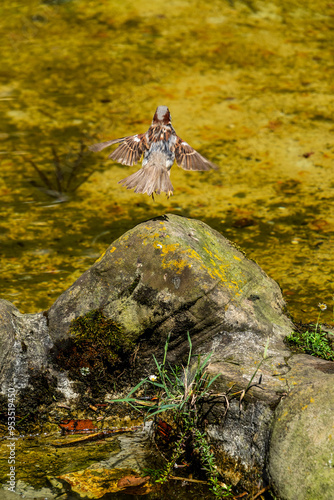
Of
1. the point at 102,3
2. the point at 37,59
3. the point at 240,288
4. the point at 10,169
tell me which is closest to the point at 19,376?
the point at 240,288

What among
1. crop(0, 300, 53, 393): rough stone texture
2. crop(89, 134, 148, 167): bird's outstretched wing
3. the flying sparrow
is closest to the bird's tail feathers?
the flying sparrow

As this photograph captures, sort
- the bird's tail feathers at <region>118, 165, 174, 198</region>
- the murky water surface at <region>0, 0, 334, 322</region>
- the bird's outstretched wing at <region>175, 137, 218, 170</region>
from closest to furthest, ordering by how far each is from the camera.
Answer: the bird's tail feathers at <region>118, 165, 174, 198</region> → the bird's outstretched wing at <region>175, 137, 218, 170</region> → the murky water surface at <region>0, 0, 334, 322</region>

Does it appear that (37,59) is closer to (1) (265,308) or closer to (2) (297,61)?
(2) (297,61)

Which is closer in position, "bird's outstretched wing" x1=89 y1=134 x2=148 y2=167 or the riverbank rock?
the riverbank rock

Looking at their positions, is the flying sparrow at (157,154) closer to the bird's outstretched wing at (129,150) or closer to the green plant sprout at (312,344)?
the bird's outstretched wing at (129,150)

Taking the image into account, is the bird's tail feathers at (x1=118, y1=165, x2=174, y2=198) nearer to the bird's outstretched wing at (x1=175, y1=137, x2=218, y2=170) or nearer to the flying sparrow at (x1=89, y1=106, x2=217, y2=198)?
the flying sparrow at (x1=89, y1=106, x2=217, y2=198)

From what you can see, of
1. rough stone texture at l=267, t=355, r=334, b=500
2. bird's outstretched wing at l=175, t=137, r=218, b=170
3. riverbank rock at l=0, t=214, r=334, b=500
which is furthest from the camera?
bird's outstretched wing at l=175, t=137, r=218, b=170

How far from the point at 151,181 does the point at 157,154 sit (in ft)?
0.72

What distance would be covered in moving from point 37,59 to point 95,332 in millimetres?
5514

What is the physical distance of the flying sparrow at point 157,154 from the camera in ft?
11.2

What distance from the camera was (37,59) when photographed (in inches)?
297

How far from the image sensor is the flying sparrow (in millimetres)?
3422

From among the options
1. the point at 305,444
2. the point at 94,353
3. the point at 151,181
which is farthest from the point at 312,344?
the point at 151,181

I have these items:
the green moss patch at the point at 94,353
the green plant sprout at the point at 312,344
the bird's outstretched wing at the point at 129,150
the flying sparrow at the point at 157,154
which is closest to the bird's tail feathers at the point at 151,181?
the flying sparrow at the point at 157,154
